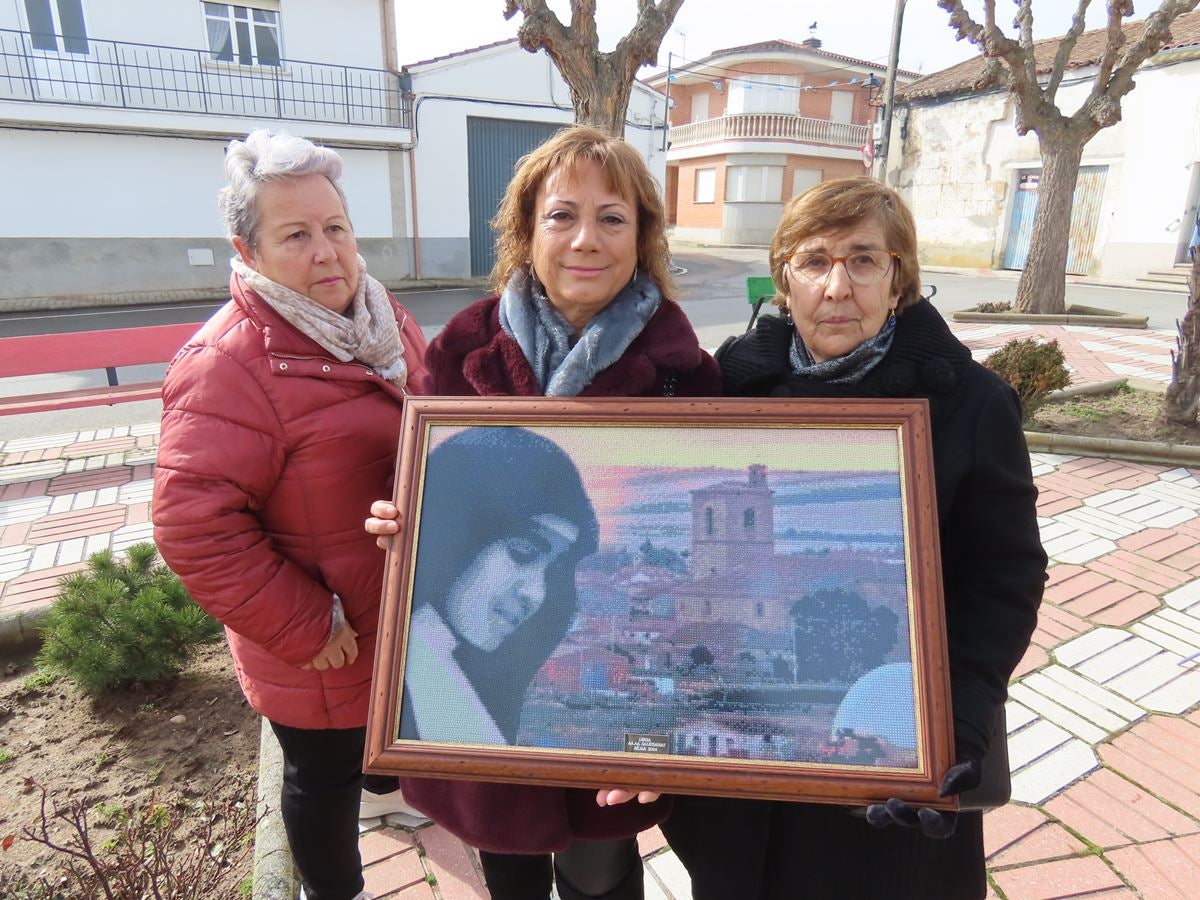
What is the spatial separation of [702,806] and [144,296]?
53.8ft

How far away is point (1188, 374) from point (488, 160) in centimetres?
1544

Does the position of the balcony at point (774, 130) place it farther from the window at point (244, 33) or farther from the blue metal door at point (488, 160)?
the window at point (244, 33)

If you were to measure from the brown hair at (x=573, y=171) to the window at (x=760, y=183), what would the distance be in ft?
96.8

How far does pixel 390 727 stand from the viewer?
1301 millimetres

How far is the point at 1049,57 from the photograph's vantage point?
20.7 m

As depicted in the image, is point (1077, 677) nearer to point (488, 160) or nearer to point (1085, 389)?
point (1085, 389)

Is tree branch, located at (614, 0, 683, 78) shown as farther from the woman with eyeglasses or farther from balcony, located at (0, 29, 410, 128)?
balcony, located at (0, 29, 410, 128)

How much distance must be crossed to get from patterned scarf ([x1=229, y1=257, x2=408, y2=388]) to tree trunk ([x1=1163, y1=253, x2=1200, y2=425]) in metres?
6.56

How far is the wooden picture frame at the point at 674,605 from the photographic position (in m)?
1.22

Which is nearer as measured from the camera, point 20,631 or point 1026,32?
point 20,631

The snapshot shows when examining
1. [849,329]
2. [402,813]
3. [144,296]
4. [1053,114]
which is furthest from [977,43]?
[144,296]

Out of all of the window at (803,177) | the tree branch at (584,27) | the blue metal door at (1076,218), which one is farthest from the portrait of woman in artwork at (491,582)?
the window at (803,177)

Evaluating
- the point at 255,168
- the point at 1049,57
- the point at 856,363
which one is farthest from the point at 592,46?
the point at 1049,57

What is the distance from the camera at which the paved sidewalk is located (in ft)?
7.23
